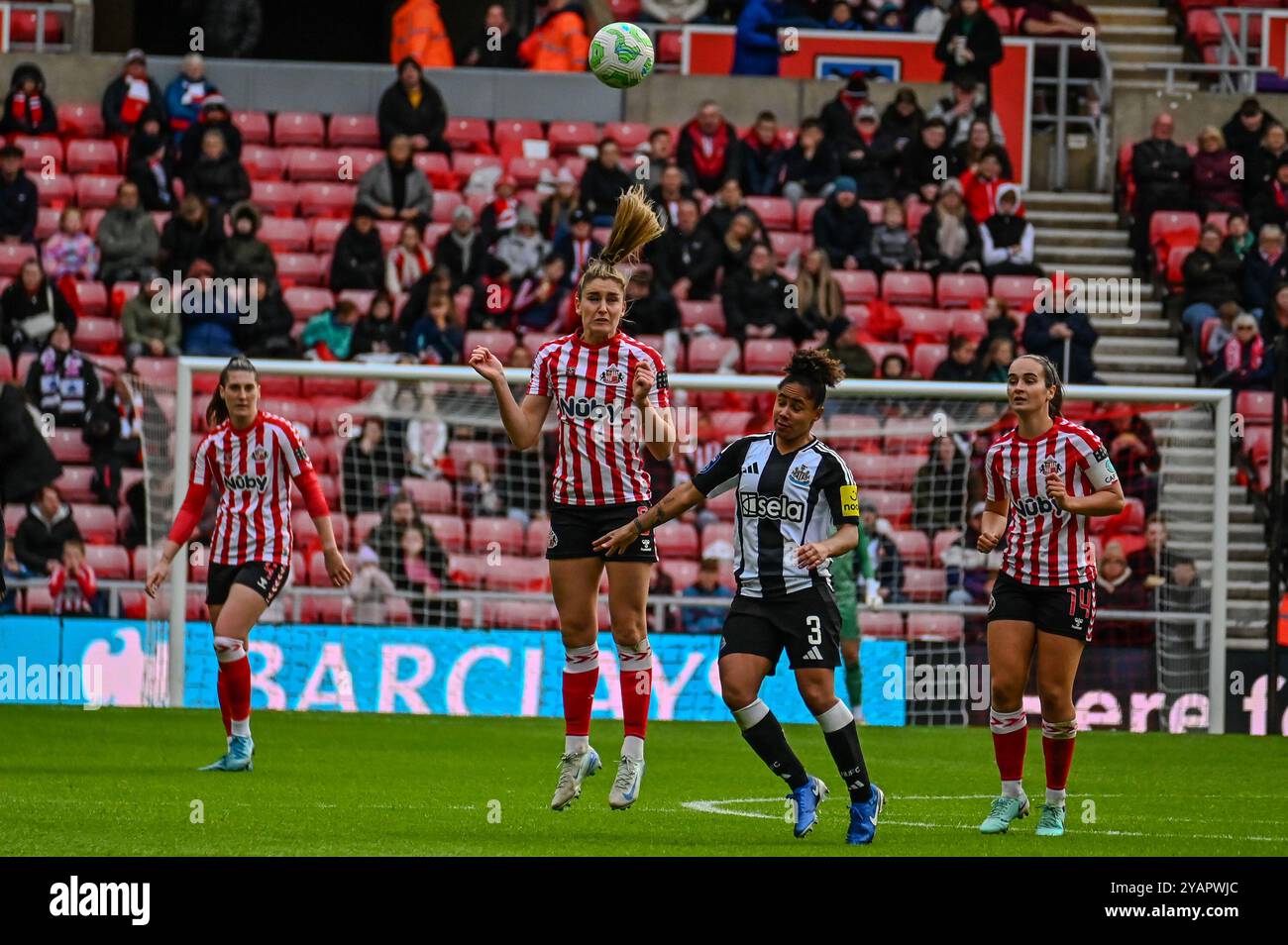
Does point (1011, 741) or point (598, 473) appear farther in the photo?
point (1011, 741)

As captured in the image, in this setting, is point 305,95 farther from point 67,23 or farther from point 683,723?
point 683,723

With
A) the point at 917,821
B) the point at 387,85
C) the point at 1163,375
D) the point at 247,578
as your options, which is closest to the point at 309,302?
the point at 387,85

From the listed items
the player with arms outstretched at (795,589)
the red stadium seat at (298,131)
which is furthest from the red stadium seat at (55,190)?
the player with arms outstretched at (795,589)

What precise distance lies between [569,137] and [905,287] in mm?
4054

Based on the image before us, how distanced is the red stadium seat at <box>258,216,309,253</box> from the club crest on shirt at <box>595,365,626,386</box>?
12533 mm

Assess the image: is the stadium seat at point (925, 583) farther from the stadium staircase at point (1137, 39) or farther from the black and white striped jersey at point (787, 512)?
the stadium staircase at point (1137, 39)

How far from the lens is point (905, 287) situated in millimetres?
20391

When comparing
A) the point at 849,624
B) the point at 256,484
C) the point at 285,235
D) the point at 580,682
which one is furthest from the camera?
the point at 285,235

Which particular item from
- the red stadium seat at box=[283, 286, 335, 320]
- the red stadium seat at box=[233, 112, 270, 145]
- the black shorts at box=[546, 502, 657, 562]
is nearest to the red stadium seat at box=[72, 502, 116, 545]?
the red stadium seat at box=[283, 286, 335, 320]

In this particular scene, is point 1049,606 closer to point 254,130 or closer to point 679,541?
point 679,541

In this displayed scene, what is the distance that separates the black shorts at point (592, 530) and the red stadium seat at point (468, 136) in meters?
13.7

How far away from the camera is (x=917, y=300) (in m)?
20.5

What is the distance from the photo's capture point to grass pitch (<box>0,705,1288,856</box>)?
25.9ft
